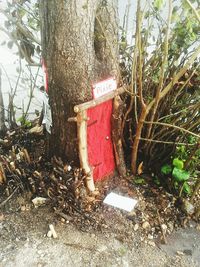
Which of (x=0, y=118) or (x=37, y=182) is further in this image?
(x=0, y=118)

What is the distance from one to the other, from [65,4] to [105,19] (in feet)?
1.16

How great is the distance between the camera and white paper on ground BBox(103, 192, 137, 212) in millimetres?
2762

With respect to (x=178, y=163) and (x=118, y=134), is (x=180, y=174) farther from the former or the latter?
(x=118, y=134)

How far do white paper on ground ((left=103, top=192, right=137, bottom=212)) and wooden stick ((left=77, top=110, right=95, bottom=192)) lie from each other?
0.54 ft

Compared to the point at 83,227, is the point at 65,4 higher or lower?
higher

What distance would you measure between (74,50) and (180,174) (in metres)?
1.31

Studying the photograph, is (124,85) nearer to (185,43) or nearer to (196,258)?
(185,43)

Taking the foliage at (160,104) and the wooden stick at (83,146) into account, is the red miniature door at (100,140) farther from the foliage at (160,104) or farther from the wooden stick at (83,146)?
the foliage at (160,104)

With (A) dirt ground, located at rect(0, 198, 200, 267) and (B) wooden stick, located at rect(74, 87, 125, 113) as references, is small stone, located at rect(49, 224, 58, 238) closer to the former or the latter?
(A) dirt ground, located at rect(0, 198, 200, 267)

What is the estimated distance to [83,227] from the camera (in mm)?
2570

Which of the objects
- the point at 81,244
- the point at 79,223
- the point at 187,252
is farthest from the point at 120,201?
the point at 187,252

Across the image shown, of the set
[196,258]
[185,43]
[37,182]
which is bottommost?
[196,258]

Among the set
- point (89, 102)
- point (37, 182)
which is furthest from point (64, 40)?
point (37, 182)

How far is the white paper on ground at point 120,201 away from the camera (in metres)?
2.76
